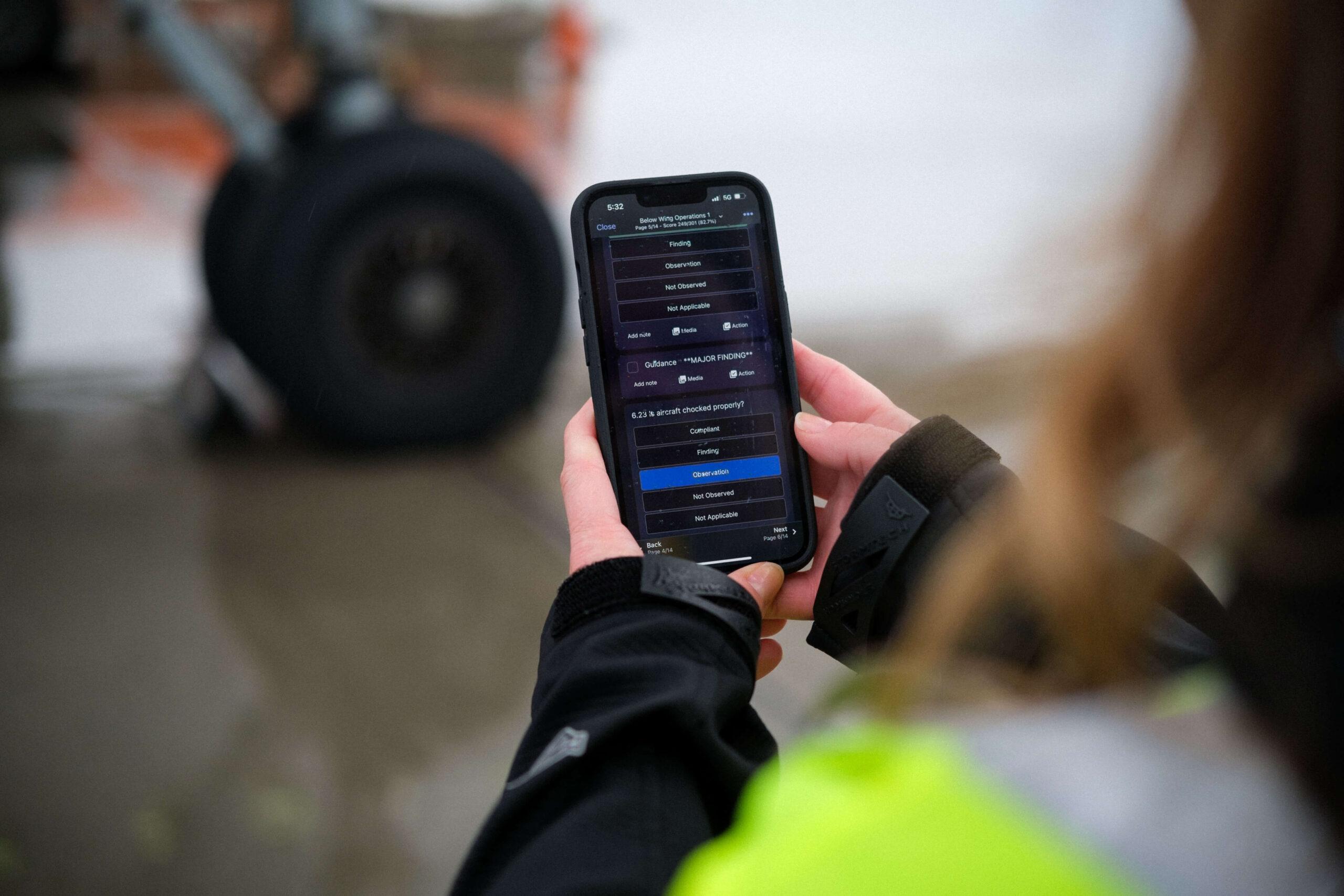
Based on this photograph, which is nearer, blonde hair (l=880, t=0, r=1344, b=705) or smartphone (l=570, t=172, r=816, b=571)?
blonde hair (l=880, t=0, r=1344, b=705)

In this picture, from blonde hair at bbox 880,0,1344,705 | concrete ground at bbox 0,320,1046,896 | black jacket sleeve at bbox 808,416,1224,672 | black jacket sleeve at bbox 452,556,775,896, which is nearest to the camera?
blonde hair at bbox 880,0,1344,705

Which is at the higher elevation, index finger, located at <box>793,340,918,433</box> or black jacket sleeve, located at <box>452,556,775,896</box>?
index finger, located at <box>793,340,918,433</box>

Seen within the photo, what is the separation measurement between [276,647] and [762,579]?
3.89 feet

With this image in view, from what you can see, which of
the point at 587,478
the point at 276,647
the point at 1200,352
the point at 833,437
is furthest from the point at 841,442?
the point at 276,647

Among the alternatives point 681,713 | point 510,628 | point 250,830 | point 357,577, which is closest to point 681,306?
point 681,713

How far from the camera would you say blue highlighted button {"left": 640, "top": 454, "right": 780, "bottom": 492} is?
555 mm

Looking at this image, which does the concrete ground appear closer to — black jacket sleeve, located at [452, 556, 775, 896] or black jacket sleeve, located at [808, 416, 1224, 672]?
black jacket sleeve, located at [808, 416, 1224, 672]

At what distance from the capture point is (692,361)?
1.79ft

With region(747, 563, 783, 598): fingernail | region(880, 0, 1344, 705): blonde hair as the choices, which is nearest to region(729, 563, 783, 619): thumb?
region(747, 563, 783, 598): fingernail

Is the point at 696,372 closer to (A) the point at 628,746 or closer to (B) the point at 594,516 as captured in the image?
Answer: (B) the point at 594,516

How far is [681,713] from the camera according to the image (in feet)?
1.35

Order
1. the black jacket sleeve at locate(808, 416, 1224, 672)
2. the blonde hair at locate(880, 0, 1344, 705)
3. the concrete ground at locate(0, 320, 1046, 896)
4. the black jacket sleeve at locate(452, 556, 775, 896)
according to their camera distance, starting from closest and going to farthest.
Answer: the blonde hair at locate(880, 0, 1344, 705)
the black jacket sleeve at locate(452, 556, 775, 896)
the black jacket sleeve at locate(808, 416, 1224, 672)
the concrete ground at locate(0, 320, 1046, 896)

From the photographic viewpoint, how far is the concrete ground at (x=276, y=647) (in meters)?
1.17

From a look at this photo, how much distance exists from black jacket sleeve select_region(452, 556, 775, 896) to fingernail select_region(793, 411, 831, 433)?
0.36ft
